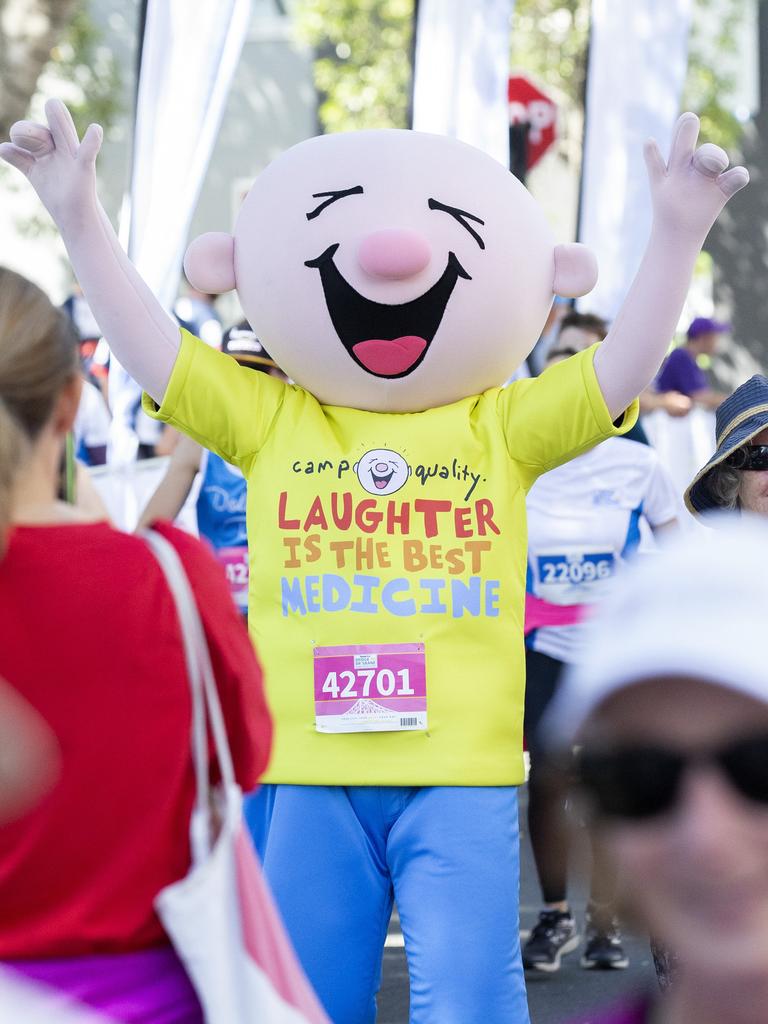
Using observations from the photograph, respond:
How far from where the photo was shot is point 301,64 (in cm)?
2683

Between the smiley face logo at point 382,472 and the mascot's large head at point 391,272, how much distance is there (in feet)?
0.54

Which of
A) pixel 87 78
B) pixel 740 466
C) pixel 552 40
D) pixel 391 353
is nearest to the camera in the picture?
pixel 391 353

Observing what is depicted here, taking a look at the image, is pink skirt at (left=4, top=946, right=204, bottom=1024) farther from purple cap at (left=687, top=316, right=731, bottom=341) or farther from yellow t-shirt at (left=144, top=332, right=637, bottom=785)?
purple cap at (left=687, top=316, right=731, bottom=341)

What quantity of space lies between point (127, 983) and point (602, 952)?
339 centimetres

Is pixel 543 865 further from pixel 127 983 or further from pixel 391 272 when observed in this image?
pixel 127 983

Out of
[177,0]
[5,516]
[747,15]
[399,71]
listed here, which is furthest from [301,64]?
[5,516]

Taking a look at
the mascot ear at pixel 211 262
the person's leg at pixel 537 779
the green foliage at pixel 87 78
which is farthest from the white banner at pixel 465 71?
the green foliage at pixel 87 78

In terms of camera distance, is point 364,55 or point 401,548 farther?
point 364,55

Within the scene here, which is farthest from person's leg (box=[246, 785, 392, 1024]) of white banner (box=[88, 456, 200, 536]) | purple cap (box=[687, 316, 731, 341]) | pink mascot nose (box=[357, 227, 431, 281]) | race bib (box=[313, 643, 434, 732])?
purple cap (box=[687, 316, 731, 341])

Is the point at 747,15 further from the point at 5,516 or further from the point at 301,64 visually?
the point at 5,516

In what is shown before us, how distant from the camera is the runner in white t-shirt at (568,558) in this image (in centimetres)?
527

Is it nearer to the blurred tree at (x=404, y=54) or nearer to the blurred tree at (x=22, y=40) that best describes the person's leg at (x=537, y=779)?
the blurred tree at (x=22, y=40)

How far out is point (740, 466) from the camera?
154 inches

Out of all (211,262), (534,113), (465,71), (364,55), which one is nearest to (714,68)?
(364,55)
